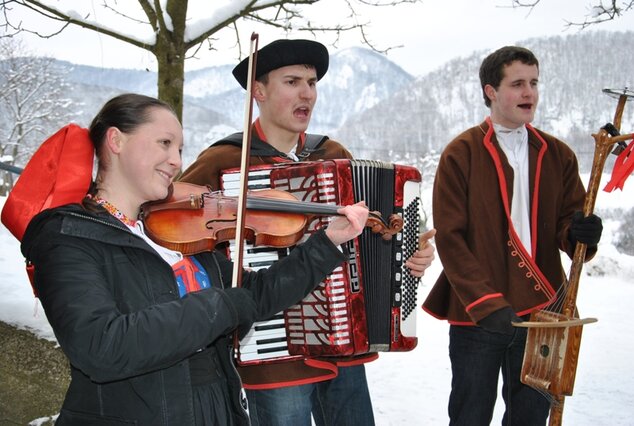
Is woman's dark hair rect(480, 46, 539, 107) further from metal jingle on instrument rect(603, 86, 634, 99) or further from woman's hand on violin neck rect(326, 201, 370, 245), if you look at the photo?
woman's hand on violin neck rect(326, 201, 370, 245)

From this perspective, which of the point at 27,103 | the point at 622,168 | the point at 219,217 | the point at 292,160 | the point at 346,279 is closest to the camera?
the point at 219,217

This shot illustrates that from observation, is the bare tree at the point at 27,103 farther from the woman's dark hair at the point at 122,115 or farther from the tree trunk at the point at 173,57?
the woman's dark hair at the point at 122,115

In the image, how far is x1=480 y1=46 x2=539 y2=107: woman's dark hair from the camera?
2984 millimetres

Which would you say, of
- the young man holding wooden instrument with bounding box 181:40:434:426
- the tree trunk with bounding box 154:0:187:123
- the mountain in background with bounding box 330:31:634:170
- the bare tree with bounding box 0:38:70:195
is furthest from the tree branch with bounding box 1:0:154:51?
the mountain in background with bounding box 330:31:634:170

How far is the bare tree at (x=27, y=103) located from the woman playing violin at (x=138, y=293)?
16.0 m

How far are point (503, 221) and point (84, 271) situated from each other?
199 centimetres

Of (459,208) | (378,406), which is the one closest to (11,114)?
(378,406)

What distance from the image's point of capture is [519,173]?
9.54 ft

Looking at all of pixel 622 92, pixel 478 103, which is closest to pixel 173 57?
pixel 622 92

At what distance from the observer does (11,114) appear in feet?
63.8

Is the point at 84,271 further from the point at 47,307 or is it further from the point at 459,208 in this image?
the point at 459,208

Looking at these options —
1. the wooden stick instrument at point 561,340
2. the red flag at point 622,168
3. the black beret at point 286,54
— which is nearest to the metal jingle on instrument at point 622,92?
the wooden stick instrument at point 561,340

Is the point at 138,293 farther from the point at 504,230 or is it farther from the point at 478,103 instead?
the point at 478,103

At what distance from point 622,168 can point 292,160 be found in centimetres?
142
